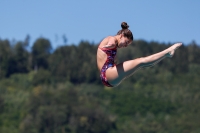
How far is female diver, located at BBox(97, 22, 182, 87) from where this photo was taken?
680 inches

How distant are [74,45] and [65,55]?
9101 mm

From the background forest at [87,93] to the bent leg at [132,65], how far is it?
8956cm

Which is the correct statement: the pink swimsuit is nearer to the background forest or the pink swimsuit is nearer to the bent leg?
the bent leg

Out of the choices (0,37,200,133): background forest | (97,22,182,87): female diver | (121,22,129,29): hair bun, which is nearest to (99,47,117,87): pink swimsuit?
(97,22,182,87): female diver

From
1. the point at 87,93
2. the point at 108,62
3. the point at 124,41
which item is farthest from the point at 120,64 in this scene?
the point at 87,93

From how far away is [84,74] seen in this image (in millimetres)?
159625

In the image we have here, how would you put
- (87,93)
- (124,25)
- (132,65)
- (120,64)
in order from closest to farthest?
(132,65) → (124,25) → (120,64) → (87,93)

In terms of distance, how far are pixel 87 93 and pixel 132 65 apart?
12590 cm

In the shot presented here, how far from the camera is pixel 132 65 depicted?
57.9 feet

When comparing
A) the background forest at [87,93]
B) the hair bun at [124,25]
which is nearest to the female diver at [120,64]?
the hair bun at [124,25]

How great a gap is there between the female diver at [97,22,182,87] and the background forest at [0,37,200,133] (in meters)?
89.4

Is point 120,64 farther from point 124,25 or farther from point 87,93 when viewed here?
point 87,93

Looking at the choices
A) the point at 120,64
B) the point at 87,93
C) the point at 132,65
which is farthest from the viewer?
the point at 87,93

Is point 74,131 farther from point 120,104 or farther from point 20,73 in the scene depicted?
point 20,73
